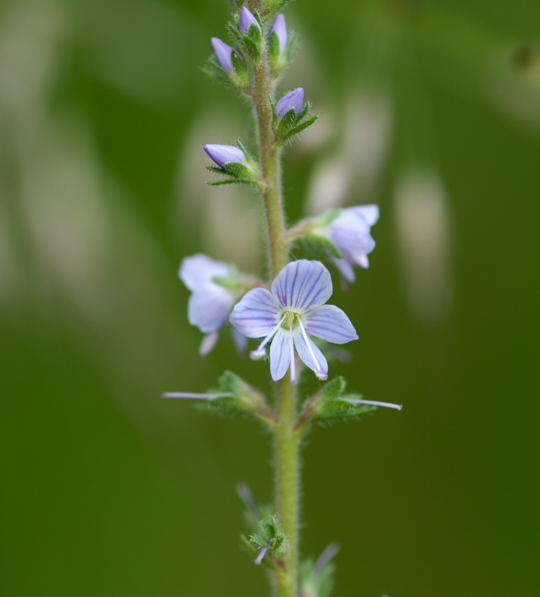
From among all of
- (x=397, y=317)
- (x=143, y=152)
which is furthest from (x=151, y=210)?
(x=397, y=317)

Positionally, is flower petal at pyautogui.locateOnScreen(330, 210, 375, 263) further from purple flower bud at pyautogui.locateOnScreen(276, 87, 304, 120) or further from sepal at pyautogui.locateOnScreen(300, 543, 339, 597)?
sepal at pyautogui.locateOnScreen(300, 543, 339, 597)

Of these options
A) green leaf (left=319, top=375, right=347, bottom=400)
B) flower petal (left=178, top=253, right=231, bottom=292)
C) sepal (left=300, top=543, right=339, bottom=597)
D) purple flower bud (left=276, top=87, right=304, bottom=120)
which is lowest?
sepal (left=300, top=543, right=339, bottom=597)

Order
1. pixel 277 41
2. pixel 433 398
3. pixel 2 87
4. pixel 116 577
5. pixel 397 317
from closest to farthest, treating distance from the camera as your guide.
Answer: pixel 277 41, pixel 2 87, pixel 433 398, pixel 116 577, pixel 397 317

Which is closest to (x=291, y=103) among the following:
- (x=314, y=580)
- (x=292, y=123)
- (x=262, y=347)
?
(x=292, y=123)

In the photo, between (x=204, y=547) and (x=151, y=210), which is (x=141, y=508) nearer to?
(x=204, y=547)

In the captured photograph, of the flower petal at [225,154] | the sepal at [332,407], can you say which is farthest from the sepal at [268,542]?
the flower petal at [225,154]

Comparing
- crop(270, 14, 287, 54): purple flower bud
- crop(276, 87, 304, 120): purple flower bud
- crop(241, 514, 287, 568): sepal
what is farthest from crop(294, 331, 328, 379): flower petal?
crop(270, 14, 287, 54): purple flower bud
